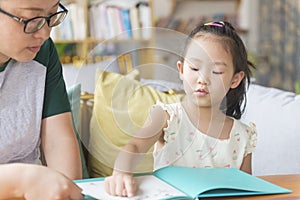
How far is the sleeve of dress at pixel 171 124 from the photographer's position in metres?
1.26

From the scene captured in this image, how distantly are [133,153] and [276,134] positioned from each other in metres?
0.70

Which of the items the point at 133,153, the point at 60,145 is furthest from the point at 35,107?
the point at 133,153

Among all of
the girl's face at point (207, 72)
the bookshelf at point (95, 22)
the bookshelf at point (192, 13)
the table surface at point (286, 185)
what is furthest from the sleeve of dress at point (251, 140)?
the bookshelf at point (192, 13)

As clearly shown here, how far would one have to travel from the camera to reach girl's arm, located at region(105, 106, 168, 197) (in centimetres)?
99

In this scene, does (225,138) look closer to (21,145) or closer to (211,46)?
(211,46)

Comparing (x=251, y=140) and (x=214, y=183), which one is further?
(x=251, y=140)

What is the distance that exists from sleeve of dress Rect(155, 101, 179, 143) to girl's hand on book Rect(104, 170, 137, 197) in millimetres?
244

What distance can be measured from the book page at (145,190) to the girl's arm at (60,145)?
9.9 inches

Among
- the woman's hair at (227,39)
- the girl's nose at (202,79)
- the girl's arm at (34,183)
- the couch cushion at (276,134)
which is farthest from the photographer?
the couch cushion at (276,134)

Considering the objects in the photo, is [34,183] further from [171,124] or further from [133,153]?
[171,124]

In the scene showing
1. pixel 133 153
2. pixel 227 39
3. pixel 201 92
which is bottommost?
pixel 133 153

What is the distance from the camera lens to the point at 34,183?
2.72 feet

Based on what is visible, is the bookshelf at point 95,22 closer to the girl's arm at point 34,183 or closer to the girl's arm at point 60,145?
the girl's arm at point 60,145

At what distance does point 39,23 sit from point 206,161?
55cm
